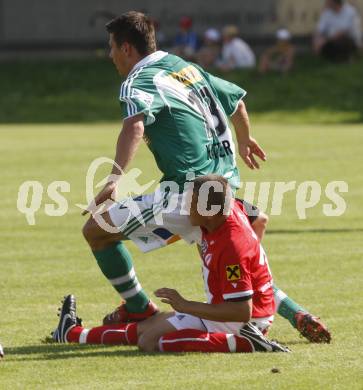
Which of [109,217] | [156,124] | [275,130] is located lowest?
[275,130]

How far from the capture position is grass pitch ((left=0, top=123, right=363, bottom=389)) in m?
7.23

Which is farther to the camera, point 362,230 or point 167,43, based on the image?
point 167,43

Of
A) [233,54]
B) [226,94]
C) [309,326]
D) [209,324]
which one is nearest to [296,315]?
[309,326]

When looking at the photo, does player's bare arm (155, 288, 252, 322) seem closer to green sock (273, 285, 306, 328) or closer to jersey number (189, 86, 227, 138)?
green sock (273, 285, 306, 328)

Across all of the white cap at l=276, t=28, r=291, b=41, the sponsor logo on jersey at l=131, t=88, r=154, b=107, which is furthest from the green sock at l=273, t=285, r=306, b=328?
the white cap at l=276, t=28, r=291, b=41

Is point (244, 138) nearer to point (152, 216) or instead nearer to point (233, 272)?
point (152, 216)

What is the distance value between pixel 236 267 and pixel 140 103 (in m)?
1.23

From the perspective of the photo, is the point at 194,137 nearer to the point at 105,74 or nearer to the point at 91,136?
the point at 91,136

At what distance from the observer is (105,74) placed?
125ft

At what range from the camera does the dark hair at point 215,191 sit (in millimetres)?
7852

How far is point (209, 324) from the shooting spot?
8023mm

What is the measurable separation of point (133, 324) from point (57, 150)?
15247 millimetres

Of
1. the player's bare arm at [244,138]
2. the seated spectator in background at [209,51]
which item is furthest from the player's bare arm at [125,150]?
the seated spectator in background at [209,51]

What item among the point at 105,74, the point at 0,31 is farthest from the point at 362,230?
the point at 0,31
